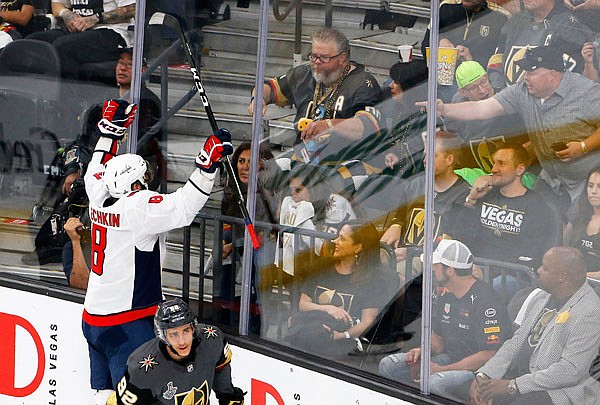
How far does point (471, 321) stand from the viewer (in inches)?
170

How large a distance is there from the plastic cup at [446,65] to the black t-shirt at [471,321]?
0.73 m

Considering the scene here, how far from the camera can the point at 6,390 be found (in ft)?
19.4

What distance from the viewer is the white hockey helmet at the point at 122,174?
4.89 m

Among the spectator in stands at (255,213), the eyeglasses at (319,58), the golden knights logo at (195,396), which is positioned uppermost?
the eyeglasses at (319,58)

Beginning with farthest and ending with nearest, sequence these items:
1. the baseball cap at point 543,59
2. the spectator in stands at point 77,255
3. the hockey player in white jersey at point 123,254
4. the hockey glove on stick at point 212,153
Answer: the spectator in stands at point 77,255 → the hockey player in white jersey at point 123,254 → the hockey glove on stick at point 212,153 → the baseball cap at point 543,59

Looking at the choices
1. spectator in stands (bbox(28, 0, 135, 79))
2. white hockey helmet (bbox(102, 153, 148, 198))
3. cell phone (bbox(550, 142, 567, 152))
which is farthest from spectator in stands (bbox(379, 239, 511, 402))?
spectator in stands (bbox(28, 0, 135, 79))

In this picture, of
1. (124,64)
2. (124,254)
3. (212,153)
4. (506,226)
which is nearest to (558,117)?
(506,226)

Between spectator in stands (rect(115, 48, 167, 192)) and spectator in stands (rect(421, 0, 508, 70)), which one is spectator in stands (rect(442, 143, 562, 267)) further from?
spectator in stands (rect(115, 48, 167, 192))

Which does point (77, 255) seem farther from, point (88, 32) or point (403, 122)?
point (403, 122)

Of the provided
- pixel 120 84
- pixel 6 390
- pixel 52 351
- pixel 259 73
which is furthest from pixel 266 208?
pixel 6 390

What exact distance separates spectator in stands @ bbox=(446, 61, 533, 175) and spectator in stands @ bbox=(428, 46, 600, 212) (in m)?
0.05

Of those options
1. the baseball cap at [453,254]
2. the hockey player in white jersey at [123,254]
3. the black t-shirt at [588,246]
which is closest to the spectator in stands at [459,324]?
the baseball cap at [453,254]

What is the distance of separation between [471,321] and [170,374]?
3.63 feet

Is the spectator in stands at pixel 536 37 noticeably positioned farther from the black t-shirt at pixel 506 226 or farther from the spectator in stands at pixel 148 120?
the spectator in stands at pixel 148 120
